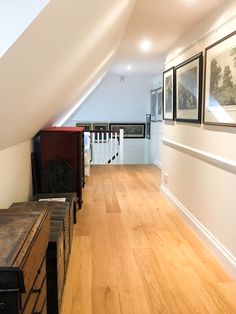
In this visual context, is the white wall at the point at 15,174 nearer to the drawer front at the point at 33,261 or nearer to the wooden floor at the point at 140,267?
the wooden floor at the point at 140,267

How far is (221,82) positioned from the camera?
267 cm

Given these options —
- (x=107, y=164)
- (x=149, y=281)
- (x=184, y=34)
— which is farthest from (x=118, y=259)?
(x=107, y=164)

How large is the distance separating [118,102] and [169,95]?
453 centimetres

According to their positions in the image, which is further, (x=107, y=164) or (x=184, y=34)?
(x=107, y=164)

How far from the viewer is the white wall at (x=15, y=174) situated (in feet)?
8.29

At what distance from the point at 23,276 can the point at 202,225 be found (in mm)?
2434

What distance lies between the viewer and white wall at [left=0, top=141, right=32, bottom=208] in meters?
2.53

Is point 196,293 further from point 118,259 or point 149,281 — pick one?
point 118,259

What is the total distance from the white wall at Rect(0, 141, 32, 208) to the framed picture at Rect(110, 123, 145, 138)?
17.5 feet

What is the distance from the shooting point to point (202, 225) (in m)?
3.16

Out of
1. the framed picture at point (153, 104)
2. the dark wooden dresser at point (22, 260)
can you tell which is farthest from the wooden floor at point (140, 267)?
the framed picture at point (153, 104)

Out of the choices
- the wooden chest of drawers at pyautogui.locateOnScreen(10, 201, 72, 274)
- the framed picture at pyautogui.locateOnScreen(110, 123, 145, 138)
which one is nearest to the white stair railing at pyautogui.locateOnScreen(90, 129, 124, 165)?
the framed picture at pyautogui.locateOnScreen(110, 123, 145, 138)

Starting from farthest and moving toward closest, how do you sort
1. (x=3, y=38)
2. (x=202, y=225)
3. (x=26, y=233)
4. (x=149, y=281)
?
1. (x=202, y=225)
2. (x=149, y=281)
3. (x=26, y=233)
4. (x=3, y=38)

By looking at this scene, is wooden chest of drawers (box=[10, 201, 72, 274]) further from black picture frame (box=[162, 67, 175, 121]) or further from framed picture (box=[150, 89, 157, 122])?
framed picture (box=[150, 89, 157, 122])
